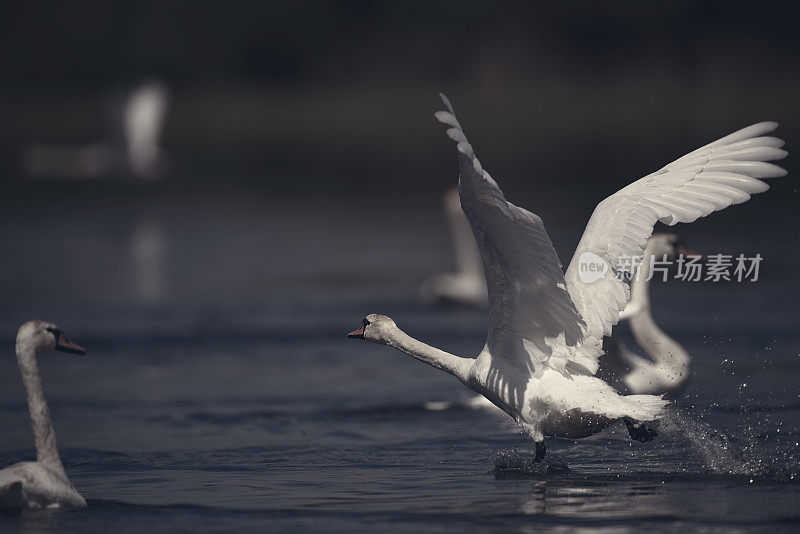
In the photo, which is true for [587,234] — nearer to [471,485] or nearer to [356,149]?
Result: [471,485]

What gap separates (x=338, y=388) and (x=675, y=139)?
2621 cm

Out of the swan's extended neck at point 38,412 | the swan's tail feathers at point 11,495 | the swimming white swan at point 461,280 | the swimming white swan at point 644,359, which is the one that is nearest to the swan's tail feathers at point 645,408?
the swimming white swan at point 644,359

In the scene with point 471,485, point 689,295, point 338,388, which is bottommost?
point 471,485

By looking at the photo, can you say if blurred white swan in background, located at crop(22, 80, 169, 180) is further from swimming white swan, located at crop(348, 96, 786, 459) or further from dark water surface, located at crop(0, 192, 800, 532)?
swimming white swan, located at crop(348, 96, 786, 459)

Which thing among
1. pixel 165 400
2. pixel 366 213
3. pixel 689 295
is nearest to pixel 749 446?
pixel 165 400

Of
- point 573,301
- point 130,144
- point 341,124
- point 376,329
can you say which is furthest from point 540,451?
point 341,124

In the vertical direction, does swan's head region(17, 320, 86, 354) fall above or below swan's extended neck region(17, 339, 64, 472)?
above

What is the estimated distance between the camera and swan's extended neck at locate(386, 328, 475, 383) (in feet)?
36.0

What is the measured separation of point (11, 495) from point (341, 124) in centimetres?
3733

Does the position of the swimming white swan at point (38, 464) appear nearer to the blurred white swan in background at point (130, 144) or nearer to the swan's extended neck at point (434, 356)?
the swan's extended neck at point (434, 356)

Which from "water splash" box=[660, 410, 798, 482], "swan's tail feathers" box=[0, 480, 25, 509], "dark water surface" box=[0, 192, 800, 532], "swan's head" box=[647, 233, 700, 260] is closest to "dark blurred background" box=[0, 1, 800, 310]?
"dark water surface" box=[0, 192, 800, 532]

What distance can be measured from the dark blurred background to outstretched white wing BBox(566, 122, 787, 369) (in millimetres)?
8348

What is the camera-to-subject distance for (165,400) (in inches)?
544

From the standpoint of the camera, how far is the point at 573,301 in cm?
1091
